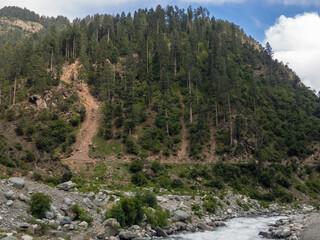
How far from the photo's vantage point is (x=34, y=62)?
70.0 meters

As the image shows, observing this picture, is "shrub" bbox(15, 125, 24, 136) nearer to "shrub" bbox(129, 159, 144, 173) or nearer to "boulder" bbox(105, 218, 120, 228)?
"shrub" bbox(129, 159, 144, 173)

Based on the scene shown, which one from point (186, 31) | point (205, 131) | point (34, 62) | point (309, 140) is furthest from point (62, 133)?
point (186, 31)

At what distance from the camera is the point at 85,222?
1742 centimetres

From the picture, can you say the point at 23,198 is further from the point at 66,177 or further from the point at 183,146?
the point at 183,146

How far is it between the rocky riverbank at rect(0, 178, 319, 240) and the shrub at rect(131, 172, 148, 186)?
10.8 m

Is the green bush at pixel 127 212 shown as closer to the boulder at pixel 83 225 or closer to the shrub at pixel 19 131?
the boulder at pixel 83 225

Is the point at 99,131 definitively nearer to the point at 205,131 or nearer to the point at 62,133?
the point at 62,133

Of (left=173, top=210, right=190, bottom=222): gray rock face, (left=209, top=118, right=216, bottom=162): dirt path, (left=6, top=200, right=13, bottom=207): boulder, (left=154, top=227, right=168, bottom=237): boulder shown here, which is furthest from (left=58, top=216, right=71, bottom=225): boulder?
(left=209, top=118, right=216, bottom=162): dirt path

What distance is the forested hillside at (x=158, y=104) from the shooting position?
55.7 metres

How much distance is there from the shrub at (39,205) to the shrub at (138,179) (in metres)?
24.2

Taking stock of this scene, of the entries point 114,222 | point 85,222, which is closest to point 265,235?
point 114,222

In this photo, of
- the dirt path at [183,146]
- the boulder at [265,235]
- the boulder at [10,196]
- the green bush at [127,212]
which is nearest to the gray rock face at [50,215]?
the boulder at [10,196]

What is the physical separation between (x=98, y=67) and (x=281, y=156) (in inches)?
2582

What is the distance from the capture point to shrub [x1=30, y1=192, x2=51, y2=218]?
1591 centimetres
